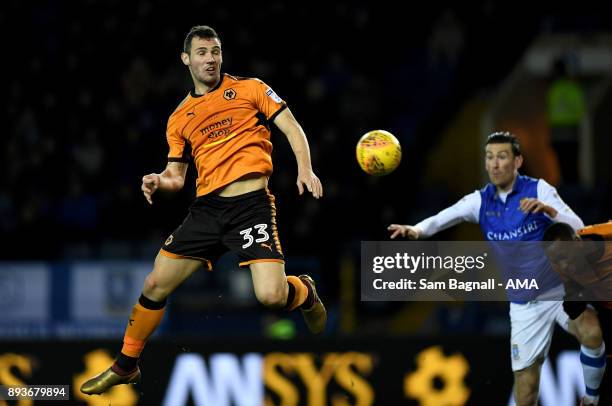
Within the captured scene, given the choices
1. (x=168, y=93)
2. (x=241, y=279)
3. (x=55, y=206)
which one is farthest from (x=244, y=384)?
(x=168, y=93)

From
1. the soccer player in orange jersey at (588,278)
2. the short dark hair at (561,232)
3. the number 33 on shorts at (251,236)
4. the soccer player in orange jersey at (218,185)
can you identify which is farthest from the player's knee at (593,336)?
the number 33 on shorts at (251,236)

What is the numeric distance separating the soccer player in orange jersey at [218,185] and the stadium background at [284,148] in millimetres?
2687

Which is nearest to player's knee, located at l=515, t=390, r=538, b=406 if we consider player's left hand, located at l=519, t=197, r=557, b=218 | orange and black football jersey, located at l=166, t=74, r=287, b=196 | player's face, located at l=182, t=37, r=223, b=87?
player's left hand, located at l=519, t=197, r=557, b=218

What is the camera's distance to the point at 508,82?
16375 millimetres

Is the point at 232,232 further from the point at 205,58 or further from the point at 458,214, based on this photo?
the point at 458,214

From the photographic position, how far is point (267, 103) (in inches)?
317

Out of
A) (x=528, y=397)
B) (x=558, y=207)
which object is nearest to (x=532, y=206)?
(x=558, y=207)

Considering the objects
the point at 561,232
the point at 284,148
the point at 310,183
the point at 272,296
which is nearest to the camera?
the point at 310,183

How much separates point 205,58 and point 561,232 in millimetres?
2649

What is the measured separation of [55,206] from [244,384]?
5.50 metres

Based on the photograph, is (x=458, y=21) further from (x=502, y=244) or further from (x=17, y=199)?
(x=502, y=244)

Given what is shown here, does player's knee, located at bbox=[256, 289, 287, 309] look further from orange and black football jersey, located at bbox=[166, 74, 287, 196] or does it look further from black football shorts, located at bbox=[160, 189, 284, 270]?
orange and black football jersey, located at bbox=[166, 74, 287, 196]

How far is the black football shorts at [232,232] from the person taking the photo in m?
7.90

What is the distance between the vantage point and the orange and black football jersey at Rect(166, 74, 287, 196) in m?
7.98
